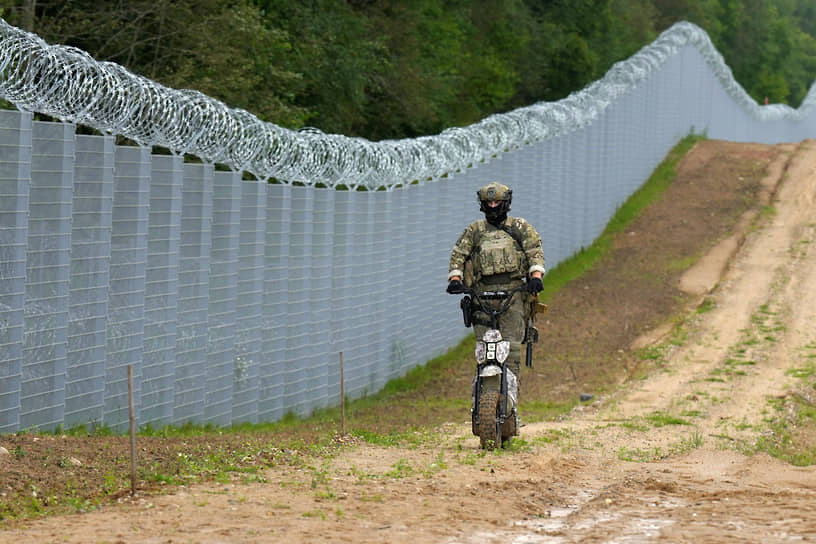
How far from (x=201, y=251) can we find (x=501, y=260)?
281cm

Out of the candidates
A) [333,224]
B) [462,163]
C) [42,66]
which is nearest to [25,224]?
[42,66]

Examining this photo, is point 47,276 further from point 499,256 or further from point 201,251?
point 499,256

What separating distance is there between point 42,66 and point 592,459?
4684 mm

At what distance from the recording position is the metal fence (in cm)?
797

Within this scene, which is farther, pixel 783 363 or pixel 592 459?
pixel 783 363

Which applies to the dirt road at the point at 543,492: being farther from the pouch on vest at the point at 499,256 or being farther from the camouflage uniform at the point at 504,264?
the pouch on vest at the point at 499,256

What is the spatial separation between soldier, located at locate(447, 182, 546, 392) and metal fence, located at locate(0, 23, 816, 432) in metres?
2.48

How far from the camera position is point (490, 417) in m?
8.36

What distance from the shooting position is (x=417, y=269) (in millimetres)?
15484

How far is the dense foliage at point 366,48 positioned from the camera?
18.1 meters

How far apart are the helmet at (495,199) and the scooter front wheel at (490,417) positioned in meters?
1.31

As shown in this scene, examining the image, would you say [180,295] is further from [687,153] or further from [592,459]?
[687,153]

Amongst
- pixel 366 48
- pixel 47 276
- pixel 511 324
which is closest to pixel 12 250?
pixel 47 276

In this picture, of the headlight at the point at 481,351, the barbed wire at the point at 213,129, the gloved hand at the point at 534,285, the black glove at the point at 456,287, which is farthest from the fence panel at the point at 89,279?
the gloved hand at the point at 534,285
